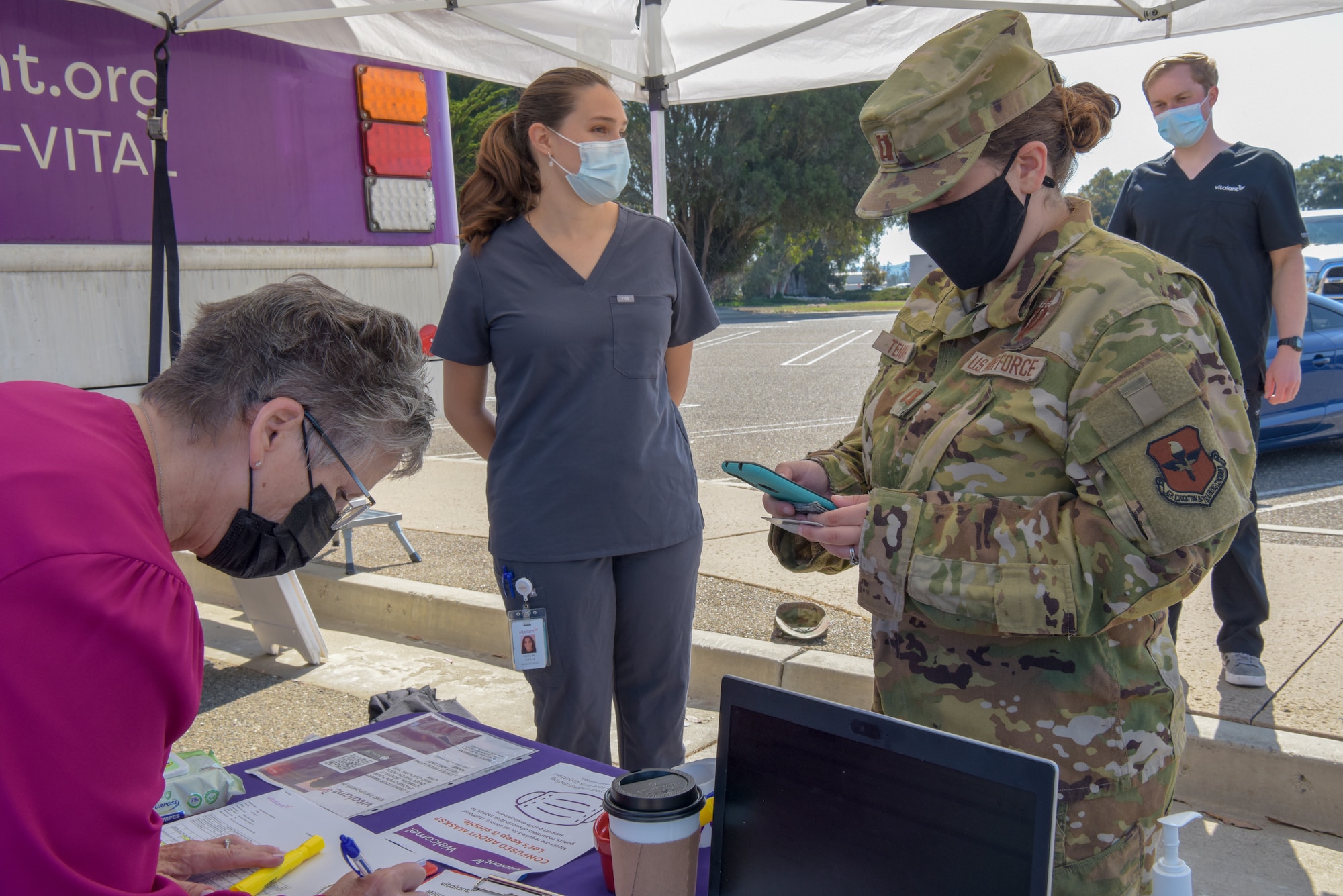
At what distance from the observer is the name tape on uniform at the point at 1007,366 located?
147cm

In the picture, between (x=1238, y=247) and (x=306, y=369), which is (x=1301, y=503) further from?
(x=306, y=369)

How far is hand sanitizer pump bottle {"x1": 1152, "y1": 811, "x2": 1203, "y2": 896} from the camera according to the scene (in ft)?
3.82

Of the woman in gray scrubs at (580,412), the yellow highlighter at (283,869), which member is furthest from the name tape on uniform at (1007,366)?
the yellow highlighter at (283,869)

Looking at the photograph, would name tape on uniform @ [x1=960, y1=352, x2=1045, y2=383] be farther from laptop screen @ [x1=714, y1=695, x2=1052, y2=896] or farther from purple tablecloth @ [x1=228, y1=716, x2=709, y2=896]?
purple tablecloth @ [x1=228, y1=716, x2=709, y2=896]

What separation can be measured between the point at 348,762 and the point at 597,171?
160cm

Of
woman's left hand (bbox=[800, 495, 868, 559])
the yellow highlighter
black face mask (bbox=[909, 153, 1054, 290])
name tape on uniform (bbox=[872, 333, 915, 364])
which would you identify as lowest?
the yellow highlighter

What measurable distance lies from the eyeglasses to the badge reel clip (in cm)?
76

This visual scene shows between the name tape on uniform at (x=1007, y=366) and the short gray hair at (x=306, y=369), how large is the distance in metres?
0.84

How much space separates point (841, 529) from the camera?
1609mm

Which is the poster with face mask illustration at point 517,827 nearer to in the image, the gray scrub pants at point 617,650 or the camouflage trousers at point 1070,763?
the camouflage trousers at point 1070,763

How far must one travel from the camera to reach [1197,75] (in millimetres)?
3477

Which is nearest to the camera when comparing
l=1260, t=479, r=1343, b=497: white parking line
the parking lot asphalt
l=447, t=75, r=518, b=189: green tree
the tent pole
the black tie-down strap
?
the black tie-down strap

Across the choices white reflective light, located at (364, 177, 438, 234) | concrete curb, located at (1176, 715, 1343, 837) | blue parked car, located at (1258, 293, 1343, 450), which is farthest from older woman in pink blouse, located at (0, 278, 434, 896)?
blue parked car, located at (1258, 293, 1343, 450)

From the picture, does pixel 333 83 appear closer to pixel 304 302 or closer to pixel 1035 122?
pixel 304 302
